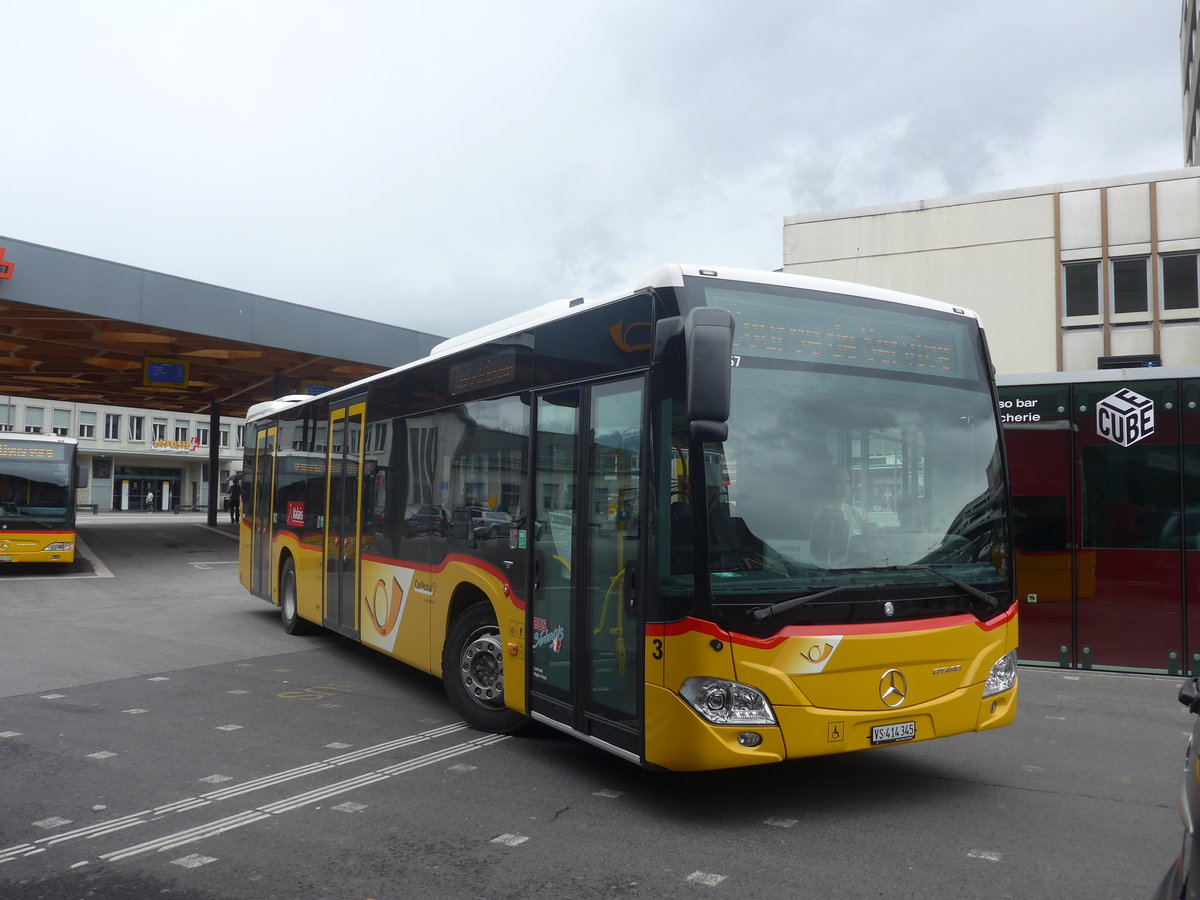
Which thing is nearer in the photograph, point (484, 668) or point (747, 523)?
point (747, 523)

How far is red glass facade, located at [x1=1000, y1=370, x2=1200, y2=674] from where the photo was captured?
9.45 m

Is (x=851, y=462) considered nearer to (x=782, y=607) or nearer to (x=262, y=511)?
(x=782, y=607)

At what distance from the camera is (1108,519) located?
9758mm

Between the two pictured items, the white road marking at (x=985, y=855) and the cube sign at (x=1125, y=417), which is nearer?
the white road marking at (x=985, y=855)

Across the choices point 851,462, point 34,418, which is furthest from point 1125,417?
point 34,418

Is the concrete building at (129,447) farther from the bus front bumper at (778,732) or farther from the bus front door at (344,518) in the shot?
the bus front bumper at (778,732)

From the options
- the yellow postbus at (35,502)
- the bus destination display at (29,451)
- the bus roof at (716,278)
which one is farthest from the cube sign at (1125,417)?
the bus destination display at (29,451)

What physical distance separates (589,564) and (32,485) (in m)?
19.2

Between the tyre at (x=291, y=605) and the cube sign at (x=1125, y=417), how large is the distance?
9.16 metres

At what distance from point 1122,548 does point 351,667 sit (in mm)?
7856

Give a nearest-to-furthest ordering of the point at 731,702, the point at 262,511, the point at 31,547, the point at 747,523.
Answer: the point at 731,702 → the point at 747,523 → the point at 262,511 → the point at 31,547

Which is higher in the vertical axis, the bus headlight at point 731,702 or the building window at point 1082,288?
the building window at point 1082,288

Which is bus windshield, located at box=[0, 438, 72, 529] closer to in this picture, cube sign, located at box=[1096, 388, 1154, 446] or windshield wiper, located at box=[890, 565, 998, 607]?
cube sign, located at box=[1096, 388, 1154, 446]

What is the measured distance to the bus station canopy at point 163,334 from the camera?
65.4ft
